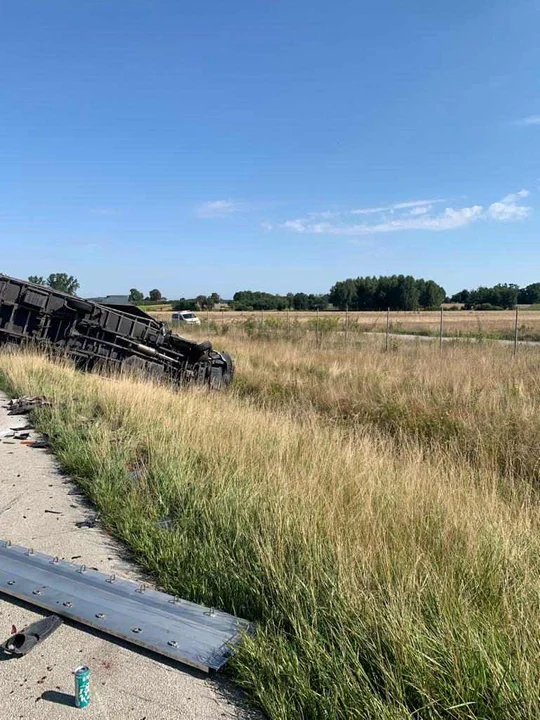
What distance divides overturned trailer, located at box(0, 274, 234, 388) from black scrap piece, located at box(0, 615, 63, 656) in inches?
419

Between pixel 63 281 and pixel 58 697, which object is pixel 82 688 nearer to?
pixel 58 697

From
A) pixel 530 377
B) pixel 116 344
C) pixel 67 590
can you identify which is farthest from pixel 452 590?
pixel 116 344

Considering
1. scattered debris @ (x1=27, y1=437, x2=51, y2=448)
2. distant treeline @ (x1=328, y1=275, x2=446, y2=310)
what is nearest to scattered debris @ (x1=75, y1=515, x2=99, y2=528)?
scattered debris @ (x1=27, y1=437, x2=51, y2=448)

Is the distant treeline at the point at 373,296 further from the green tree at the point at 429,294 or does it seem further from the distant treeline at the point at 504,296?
the distant treeline at the point at 504,296

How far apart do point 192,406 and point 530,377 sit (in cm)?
710

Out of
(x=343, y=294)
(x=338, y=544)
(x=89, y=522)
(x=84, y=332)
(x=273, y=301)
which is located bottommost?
(x=89, y=522)

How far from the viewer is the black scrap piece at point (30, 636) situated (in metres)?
2.40

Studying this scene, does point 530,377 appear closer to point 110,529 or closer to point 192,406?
point 192,406

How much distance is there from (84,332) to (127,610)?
1136 centimetres

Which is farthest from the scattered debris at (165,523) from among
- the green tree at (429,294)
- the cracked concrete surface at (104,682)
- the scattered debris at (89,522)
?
the green tree at (429,294)

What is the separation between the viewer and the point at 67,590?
2938 mm

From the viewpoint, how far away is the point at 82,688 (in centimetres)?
210

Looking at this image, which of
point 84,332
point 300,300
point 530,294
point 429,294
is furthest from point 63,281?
point 429,294

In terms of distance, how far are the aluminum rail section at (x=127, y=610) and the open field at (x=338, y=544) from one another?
0.14 metres
